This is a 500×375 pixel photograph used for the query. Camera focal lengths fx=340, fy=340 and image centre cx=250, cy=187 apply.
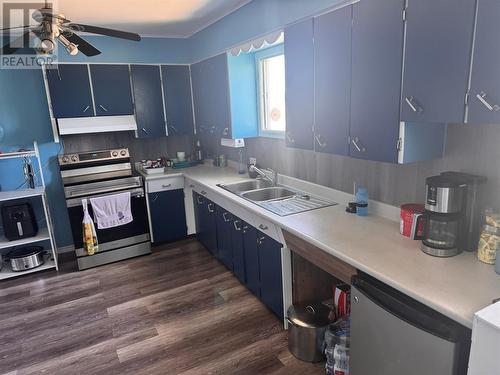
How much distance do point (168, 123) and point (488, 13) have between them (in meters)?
3.43

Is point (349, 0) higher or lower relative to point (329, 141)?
higher

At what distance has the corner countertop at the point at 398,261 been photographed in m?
1.25

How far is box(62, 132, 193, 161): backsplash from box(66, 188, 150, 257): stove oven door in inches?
29.7

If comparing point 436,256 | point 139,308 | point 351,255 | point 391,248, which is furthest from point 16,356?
point 436,256

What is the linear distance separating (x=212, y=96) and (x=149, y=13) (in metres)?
0.97

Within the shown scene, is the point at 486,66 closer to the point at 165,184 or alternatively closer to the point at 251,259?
the point at 251,259

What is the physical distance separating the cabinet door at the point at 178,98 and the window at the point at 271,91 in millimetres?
1196

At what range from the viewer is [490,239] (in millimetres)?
1451

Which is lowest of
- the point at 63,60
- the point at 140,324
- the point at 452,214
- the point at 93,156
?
the point at 140,324

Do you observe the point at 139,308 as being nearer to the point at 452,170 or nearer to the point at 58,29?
the point at 58,29

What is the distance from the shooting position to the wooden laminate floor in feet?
7.20

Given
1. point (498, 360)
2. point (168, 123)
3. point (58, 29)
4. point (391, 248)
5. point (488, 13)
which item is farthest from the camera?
point (168, 123)

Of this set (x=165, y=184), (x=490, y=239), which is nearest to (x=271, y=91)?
(x=165, y=184)

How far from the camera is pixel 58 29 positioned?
1.87 metres
